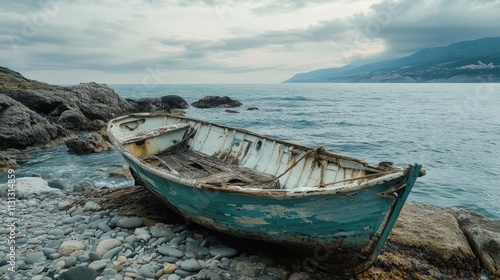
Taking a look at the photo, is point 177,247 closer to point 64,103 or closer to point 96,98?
point 64,103

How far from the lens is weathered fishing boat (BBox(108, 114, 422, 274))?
15.5ft

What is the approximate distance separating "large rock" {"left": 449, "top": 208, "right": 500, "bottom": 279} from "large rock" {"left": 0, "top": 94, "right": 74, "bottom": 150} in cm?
1956

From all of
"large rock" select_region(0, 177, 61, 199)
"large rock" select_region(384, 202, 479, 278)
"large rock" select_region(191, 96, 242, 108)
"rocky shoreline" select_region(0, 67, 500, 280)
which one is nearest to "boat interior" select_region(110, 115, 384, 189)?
"rocky shoreline" select_region(0, 67, 500, 280)

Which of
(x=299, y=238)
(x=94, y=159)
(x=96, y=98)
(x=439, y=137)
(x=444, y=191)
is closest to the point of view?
(x=299, y=238)

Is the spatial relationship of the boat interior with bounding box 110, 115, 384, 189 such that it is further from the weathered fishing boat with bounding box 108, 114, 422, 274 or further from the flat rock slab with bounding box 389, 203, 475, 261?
the flat rock slab with bounding box 389, 203, 475, 261

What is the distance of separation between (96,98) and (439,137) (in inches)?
1200

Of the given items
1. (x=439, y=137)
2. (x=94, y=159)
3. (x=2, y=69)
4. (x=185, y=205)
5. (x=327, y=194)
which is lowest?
(x=439, y=137)

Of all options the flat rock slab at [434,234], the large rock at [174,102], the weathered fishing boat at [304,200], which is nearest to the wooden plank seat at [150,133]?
the weathered fishing boat at [304,200]

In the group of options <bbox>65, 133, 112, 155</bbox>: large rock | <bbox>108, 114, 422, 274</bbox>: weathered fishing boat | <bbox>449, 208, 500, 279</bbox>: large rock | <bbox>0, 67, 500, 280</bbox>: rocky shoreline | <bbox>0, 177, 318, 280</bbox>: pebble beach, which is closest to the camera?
<bbox>108, 114, 422, 274</bbox>: weathered fishing boat

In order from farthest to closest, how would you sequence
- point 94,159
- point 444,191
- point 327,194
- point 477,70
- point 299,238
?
point 477,70 < point 94,159 < point 444,191 < point 299,238 < point 327,194

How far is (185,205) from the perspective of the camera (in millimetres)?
6621

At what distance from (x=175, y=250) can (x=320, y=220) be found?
2885 millimetres

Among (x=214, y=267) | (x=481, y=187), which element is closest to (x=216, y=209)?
(x=214, y=267)

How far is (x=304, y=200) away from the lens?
191 inches
